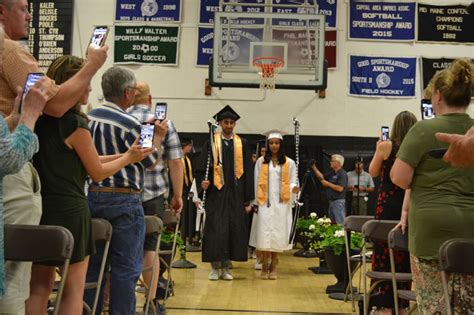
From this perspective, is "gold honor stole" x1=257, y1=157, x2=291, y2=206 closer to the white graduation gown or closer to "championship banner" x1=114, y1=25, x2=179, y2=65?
the white graduation gown

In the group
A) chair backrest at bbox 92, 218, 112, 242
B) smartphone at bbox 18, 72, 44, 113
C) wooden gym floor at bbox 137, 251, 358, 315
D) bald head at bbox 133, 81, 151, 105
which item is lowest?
wooden gym floor at bbox 137, 251, 358, 315

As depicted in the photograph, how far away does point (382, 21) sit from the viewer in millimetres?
13719

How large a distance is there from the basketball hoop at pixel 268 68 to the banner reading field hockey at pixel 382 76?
8.75 ft

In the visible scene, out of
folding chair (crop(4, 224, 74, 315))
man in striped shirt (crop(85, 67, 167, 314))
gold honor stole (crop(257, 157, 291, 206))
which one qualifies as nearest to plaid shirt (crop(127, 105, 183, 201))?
man in striped shirt (crop(85, 67, 167, 314))

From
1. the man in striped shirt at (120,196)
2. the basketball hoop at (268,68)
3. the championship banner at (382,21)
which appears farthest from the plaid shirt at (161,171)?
the championship banner at (382,21)

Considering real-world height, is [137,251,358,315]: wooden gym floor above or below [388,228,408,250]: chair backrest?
below

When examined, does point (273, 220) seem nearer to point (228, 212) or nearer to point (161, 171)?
point (228, 212)

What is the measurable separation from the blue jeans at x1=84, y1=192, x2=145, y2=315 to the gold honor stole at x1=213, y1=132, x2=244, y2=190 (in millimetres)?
4440

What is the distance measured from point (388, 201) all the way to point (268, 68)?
684cm

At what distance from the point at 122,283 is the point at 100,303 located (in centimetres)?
34

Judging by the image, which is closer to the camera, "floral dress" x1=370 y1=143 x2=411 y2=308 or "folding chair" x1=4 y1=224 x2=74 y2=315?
"folding chair" x1=4 y1=224 x2=74 y2=315

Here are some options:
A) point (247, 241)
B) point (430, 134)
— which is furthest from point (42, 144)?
point (247, 241)

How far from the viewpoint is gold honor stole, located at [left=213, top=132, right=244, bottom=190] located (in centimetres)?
834

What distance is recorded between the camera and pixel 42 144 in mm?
2971
